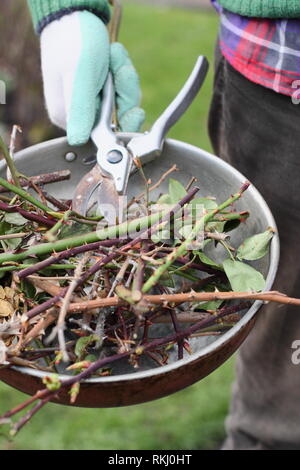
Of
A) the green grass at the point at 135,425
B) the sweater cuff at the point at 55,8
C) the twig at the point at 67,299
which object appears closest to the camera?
the twig at the point at 67,299

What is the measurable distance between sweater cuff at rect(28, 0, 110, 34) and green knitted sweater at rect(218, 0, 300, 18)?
24cm

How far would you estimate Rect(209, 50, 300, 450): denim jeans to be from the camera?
3.04 ft

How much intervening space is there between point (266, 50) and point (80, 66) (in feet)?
0.92

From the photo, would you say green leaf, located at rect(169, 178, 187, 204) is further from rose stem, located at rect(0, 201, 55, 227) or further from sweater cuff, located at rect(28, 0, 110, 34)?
sweater cuff, located at rect(28, 0, 110, 34)

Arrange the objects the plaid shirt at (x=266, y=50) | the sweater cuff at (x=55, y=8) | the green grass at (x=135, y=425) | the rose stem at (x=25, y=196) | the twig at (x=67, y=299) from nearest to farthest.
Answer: the twig at (x=67, y=299) → the rose stem at (x=25, y=196) → the plaid shirt at (x=266, y=50) → the sweater cuff at (x=55, y=8) → the green grass at (x=135, y=425)

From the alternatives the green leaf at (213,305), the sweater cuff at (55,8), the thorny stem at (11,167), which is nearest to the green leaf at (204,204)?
the green leaf at (213,305)

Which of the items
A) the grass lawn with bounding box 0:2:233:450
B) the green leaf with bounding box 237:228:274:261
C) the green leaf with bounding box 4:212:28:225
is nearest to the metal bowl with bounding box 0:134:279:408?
the green leaf with bounding box 237:228:274:261

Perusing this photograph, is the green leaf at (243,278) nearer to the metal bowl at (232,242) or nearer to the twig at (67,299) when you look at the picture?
the metal bowl at (232,242)

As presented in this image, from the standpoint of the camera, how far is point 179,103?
3.08 feet

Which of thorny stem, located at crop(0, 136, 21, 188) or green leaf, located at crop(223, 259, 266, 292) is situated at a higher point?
thorny stem, located at crop(0, 136, 21, 188)

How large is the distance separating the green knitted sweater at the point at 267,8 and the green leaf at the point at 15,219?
1.42 feet

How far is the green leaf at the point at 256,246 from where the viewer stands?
78 centimetres

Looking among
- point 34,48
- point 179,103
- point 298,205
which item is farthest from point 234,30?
point 34,48
